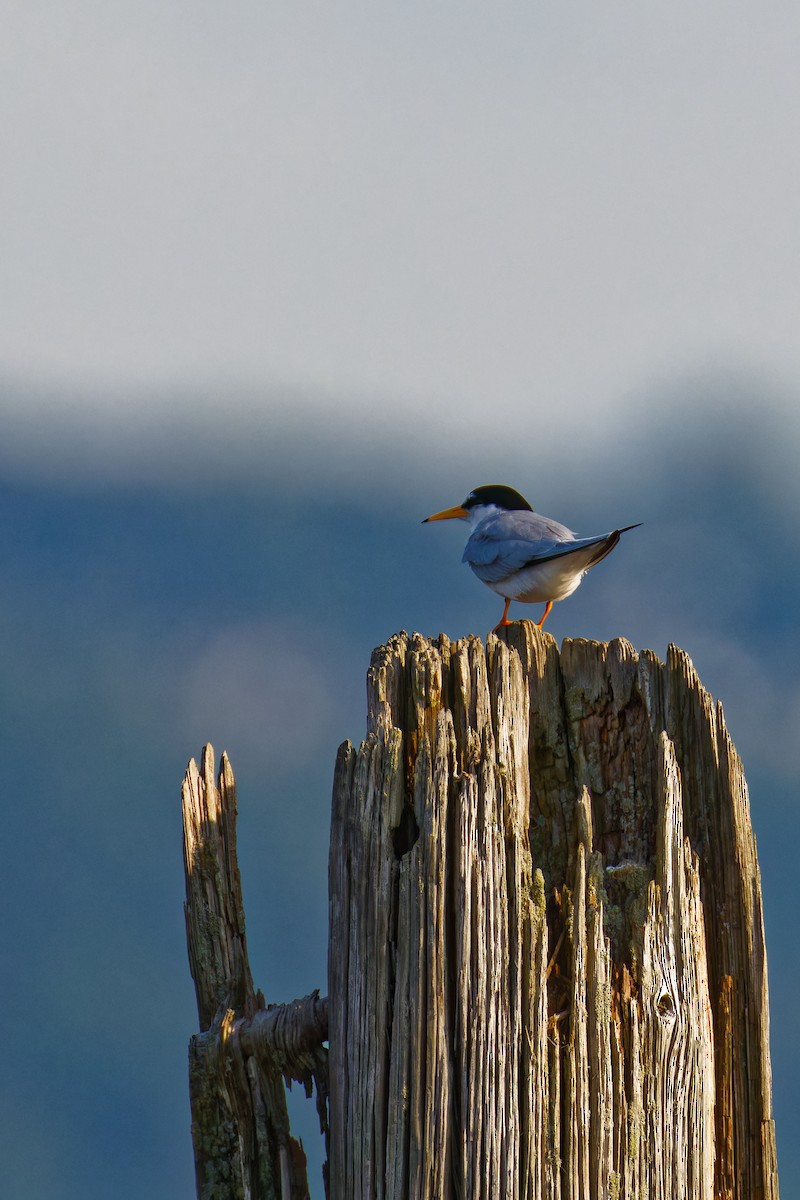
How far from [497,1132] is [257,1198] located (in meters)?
1.03

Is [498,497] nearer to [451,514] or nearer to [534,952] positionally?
[451,514]

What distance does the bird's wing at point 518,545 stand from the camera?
21.7 ft

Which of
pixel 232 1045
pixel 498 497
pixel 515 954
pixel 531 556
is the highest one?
pixel 498 497

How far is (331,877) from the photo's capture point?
4.30 meters

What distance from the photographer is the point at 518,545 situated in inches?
269

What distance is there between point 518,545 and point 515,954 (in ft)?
10.4

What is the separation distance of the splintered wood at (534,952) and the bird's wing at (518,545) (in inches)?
77.3

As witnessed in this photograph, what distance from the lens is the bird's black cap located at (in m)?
8.74

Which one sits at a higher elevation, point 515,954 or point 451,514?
point 451,514

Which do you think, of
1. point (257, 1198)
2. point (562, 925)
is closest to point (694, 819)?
point (562, 925)

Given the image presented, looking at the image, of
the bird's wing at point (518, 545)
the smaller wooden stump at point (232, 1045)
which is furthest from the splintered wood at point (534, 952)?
the bird's wing at point (518, 545)

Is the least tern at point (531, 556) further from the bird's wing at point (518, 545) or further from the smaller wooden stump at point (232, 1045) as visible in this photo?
the smaller wooden stump at point (232, 1045)

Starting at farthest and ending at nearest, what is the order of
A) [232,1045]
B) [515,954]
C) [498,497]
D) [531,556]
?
1. [498,497]
2. [531,556]
3. [232,1045]
4. [515,954]

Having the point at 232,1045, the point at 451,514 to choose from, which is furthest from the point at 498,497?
the point at 232,1045
